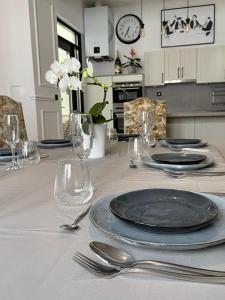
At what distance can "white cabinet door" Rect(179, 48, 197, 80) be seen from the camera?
185 inches

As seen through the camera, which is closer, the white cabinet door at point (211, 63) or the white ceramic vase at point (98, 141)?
the white ceramic vase at point (98, 141)

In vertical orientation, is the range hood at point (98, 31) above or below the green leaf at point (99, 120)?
above

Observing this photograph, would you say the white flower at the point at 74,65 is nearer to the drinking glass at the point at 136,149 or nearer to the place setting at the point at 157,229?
the drinking glass at the point at 136,149

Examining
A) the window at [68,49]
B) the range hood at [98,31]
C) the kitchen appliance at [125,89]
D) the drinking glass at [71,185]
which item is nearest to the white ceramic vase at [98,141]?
the drinking glass at [71,185]

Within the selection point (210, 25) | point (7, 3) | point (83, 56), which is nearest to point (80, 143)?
point (7, 3)

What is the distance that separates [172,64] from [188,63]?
0.27 metres

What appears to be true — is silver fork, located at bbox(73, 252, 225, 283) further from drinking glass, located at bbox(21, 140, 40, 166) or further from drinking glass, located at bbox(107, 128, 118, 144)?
drinking glass, located at bbox(107, 128, 118, 144)

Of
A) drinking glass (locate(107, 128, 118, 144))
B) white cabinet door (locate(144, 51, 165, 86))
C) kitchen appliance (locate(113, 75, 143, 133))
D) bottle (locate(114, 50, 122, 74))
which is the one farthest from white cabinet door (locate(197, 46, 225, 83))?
drinking glass (locate(107, 128, 118, 144))

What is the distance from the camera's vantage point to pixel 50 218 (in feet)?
1.77

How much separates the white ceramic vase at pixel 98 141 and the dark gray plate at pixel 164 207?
24.2 inches

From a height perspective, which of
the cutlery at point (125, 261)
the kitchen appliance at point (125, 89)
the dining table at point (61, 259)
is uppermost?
the kitchen appliance at point (125, 89)

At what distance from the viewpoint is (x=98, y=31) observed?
15.5 feet

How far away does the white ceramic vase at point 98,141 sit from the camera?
117 centimetres

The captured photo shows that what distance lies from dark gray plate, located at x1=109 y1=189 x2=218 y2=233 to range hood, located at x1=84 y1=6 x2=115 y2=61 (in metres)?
4.49
